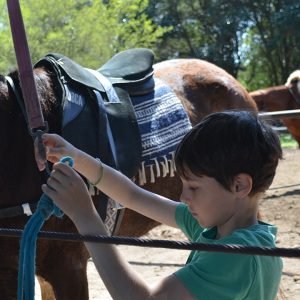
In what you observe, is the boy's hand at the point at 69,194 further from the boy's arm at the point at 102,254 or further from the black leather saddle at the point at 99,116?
the black leather saddle at the point at 99,116

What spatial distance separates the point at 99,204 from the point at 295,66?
23321 millimetres

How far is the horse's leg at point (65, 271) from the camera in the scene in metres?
2.50

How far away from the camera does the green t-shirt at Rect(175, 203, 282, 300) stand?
1.16m

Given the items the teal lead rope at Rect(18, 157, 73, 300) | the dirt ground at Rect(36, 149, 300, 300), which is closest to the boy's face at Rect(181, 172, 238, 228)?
the teal lead rope at Rect(18, 157, 73, 300)

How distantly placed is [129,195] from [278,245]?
353 cm

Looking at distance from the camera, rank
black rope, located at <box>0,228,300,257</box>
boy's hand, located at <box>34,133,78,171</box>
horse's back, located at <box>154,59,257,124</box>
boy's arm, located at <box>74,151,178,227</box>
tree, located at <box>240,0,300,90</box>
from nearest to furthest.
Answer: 1. black rope, located at <box>0,228,300,257</box>
2. boy's hand, located at <box>34,133,78,171</box>
3. boy's arm, located at <box>74,151,178,227</box>
4. horse's back, located at <box>154,59,257,124</box>
5. tree, located at <box>240,0,300,90</box>

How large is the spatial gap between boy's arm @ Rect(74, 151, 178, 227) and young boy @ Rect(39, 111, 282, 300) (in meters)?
0.29

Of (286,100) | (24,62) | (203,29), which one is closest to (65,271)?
(24,62)

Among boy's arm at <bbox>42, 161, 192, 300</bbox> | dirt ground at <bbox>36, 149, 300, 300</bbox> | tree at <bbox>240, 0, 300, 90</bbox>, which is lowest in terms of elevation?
tree at <bbox>240, 0, 300, 90</bbox>

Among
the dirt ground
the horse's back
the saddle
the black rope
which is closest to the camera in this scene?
the black rope

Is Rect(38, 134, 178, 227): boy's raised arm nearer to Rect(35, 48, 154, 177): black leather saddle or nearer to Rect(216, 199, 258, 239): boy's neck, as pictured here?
Rect(216, 199, 258, 239): boy's neck

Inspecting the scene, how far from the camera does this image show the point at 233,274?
3.88ft

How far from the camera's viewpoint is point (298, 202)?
6766 mm

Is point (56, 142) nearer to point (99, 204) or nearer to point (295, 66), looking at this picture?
point (99, 204)
